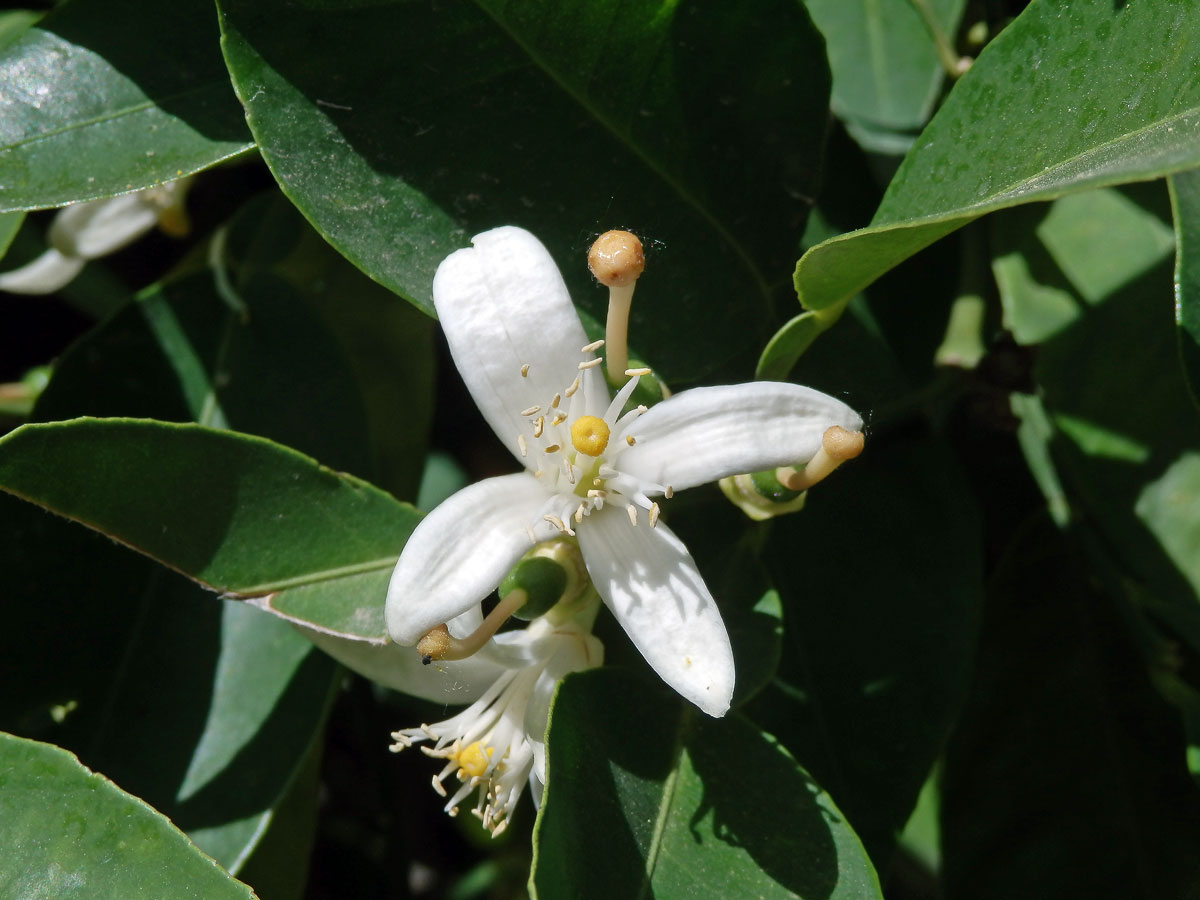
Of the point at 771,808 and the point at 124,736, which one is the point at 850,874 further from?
the point at 124,736

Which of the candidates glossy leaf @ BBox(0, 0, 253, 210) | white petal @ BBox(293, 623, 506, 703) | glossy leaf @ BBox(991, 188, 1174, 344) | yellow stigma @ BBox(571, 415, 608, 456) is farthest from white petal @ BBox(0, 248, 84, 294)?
glossy leaf @ BBox(991, 188, 1174, 344)

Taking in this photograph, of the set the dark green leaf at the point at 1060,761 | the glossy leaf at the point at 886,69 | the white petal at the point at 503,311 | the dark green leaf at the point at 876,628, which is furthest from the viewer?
the glossy leaf at the point at 886,69

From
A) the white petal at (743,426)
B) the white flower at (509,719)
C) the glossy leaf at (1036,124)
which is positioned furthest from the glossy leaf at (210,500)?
the glossy leaf at (1036,124)

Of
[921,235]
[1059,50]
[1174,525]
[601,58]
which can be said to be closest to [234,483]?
[601,58]

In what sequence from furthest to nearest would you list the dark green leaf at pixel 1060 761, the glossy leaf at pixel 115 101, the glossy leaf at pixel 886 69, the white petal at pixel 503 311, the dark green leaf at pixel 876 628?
the glossy leaf at pixel 886 69, the dark green leaf at pixel 1060 761, the dark green leaf at pixel 876 628, the glossy leaf at pixel 115 101, the white petal at pixel 503 311

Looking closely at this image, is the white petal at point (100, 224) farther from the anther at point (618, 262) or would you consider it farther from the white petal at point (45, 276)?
the anther at point (618, 262)

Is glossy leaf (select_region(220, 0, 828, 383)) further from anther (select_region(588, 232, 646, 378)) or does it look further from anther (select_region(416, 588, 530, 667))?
anther (select_region(416, 588, 530, 667))
